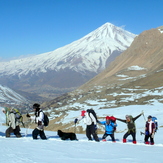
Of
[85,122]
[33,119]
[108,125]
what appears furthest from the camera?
[108,125]

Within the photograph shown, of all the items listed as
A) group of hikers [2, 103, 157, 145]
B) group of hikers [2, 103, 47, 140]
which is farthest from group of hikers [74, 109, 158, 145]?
group of hikers [2, 103, 47, 140]

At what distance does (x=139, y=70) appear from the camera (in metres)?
127

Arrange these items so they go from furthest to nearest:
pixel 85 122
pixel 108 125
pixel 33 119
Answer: pixel 108 125
pixel 85 122
pixel 33 119

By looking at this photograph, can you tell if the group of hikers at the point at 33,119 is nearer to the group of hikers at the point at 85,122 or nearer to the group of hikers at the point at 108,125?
the group of hikers at the point at 85,122

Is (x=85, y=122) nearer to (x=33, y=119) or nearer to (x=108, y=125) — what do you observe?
(x=108, y=125)

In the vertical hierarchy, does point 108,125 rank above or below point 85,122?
below

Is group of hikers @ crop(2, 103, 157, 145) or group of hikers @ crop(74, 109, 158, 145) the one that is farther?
group of hikers @ crop(74, 109, 158, 145)

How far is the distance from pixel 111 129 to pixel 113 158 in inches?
207

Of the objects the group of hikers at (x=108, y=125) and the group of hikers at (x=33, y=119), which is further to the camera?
the group of hikers at (x=108, y=125)

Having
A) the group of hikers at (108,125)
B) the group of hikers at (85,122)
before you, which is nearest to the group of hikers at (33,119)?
the group of hikers at (85,122)

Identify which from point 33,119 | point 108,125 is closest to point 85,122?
point 108,125

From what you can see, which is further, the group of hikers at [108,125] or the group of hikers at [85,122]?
the group of hikers at [108,125]

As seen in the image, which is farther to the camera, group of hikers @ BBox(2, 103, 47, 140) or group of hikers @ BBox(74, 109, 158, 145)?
group of hikers @ BBox(74, 109, 158, 145)

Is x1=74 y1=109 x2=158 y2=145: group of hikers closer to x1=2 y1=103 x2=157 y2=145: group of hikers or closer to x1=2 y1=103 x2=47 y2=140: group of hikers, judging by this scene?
x1=2 y1=103 x2=157 y2=145: group of hikers
